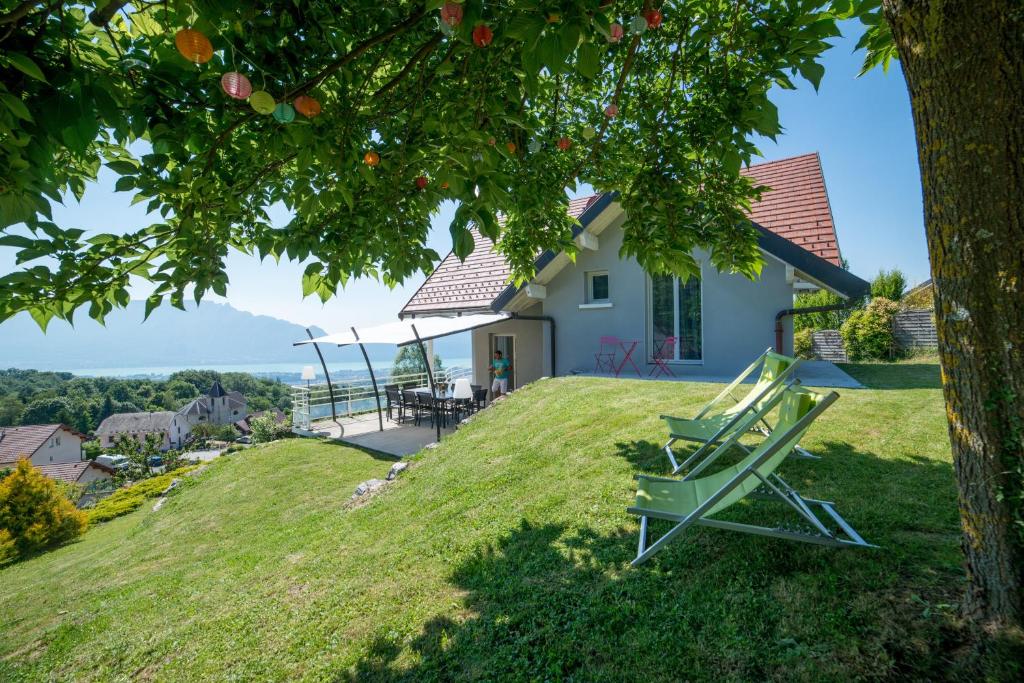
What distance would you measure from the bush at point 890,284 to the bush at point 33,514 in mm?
33742

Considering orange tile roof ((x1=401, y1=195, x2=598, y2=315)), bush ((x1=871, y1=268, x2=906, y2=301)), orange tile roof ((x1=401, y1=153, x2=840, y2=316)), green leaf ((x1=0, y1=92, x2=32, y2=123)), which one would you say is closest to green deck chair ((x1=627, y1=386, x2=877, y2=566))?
green leaf ((x1=0, y1=92, x2=32, y2=123))

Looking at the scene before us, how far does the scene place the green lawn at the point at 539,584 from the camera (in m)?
2.35

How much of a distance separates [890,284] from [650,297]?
64.7 ft

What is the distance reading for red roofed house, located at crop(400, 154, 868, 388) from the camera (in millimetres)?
10070

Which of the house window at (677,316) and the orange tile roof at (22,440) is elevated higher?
the house window at (677,316)

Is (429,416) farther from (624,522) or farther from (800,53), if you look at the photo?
(800,53)

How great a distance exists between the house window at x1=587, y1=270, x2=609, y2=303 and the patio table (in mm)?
1396

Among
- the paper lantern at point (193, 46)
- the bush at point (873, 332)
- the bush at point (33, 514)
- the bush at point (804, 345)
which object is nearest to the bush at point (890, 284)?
the bush at point (873, 332)

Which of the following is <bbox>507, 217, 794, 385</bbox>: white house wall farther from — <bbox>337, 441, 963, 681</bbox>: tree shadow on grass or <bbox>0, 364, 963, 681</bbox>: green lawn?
<bbox>337, 441, 963, 681</bbox>: tree shadow on grass

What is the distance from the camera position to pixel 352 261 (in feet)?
12.1

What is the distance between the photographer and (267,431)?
16172 millimetres

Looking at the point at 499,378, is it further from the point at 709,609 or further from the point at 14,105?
the point at 14,105

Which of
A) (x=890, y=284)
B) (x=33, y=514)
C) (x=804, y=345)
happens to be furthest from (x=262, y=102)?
(x=890, y=284)

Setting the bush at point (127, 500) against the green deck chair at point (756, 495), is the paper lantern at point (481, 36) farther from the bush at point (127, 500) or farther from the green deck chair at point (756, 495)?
the bush at point (127, 500)
